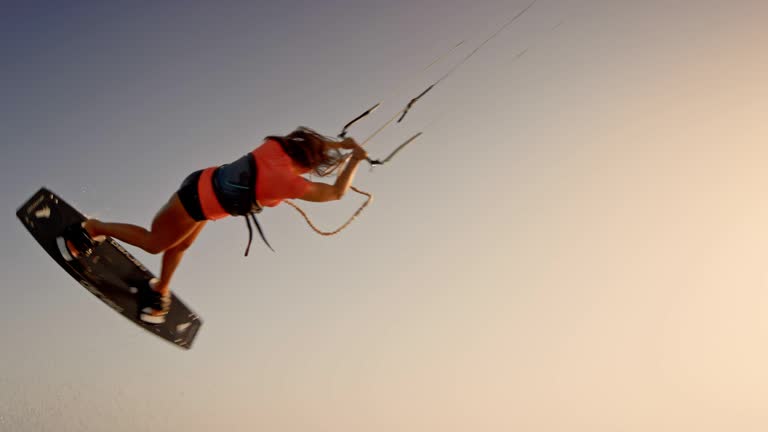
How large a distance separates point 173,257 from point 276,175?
7.18 ft

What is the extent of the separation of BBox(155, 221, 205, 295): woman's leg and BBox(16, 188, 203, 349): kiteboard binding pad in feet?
1.08

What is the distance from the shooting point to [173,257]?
7.54m

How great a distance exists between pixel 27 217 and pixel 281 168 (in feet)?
12.9

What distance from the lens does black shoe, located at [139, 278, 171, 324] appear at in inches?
319

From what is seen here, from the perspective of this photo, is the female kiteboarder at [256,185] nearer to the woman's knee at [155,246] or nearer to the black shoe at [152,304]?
the woman's knee at [155,246]

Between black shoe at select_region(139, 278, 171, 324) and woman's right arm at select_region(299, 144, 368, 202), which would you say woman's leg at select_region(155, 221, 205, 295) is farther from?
woman's right arm at select_region(299, 144, 368, 202)

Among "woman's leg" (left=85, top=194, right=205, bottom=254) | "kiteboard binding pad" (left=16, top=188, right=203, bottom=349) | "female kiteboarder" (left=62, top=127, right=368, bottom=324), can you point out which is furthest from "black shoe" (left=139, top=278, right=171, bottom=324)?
"female kiteboarder" (left=62, top=127, right=368, bottom=324)

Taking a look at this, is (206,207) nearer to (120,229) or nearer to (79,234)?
(120,229)

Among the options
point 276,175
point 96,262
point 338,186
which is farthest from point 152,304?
point 338,186

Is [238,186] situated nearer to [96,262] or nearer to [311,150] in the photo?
[311,150]

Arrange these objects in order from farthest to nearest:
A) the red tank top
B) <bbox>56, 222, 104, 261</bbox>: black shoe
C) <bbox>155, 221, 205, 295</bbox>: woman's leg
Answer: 1. <bbox>56, 222, 104, 261</bbox>: black shoe
2. <bbox>155, 221, 205, 295</bbox>: woman's leg
3. the red tank top

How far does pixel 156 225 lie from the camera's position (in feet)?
21.9

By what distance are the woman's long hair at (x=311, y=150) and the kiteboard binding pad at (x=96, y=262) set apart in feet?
10.5

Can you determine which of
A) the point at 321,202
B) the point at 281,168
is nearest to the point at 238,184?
the point at 281,168
